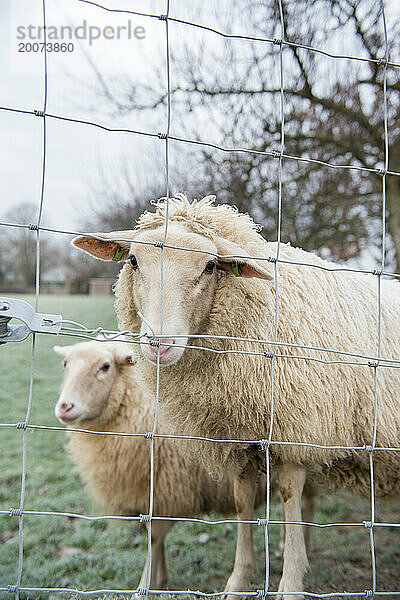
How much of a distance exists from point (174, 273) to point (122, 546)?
8.69 ft

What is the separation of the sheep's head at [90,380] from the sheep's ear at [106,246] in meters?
1.07

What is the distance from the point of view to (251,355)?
2.29 meters

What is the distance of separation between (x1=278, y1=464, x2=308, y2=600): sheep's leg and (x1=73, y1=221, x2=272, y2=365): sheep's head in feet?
2.62

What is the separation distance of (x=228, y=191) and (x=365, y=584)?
3208mm

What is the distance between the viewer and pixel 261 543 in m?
4.17

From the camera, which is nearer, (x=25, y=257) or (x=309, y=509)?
(x=309, y=509)

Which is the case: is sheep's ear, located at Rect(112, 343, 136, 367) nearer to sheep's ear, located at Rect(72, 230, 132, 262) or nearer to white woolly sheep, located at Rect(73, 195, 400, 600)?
white woolly sheep, located at Rect(73, 195, 400, 600)

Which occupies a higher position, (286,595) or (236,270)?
(236,270)

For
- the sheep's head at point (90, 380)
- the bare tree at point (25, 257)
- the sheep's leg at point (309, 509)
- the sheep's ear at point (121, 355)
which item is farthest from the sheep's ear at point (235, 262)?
the bare tree at point (25, 257)

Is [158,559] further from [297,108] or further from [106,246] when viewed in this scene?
[297,108]

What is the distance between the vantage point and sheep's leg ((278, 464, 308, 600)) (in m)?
2.35

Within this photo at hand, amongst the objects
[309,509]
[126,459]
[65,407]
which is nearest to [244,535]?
[126,459]

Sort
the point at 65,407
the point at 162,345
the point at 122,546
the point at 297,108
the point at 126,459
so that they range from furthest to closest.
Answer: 1. the point at 297,108
2. the point at 122,546
3. the point at 126,459
4. the point at 65,407
5. the point at 162,345

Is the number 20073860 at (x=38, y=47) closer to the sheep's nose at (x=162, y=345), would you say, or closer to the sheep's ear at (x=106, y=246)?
the sheep's ear at (x=106, y=246)
